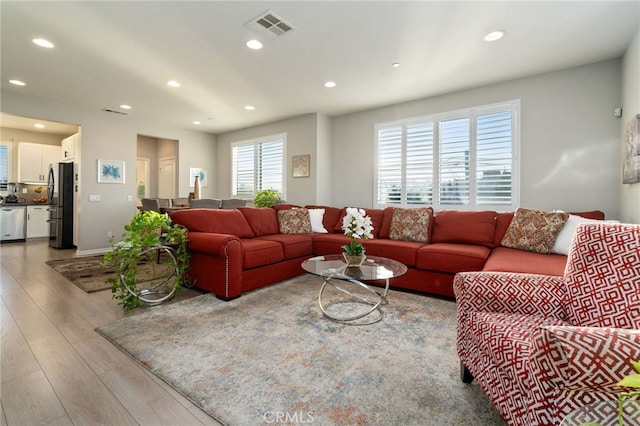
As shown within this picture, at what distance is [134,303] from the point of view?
109 inches

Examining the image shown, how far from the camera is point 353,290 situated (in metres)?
3.34

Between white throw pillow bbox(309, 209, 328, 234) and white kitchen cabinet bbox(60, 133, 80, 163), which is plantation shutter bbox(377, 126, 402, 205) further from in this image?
white kitchen cabinet bbox(60, 133, 80, 163)

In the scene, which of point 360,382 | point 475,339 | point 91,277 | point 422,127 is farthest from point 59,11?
point 422,127

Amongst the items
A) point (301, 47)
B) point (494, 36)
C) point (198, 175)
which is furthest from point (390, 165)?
point (198, 175)

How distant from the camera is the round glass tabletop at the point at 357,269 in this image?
244 centimetres

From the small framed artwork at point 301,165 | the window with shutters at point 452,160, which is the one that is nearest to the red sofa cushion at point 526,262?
the window with shutters at point 452,160

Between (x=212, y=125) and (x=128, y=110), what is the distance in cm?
156

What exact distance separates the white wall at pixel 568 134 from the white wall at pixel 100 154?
5945 mm

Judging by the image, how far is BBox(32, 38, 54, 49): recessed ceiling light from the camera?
9.90 ft

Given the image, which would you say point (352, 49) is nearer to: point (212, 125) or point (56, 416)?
point (56, 416)

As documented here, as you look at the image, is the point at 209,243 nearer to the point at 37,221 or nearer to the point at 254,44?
the point at 254,44

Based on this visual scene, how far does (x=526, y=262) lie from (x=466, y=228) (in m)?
1.09

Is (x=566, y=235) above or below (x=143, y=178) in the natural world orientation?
below

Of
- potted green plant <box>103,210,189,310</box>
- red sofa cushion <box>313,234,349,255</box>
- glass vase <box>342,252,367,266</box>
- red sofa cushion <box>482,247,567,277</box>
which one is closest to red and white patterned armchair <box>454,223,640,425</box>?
red sofa cushion <box>482,247,567,277</box>
